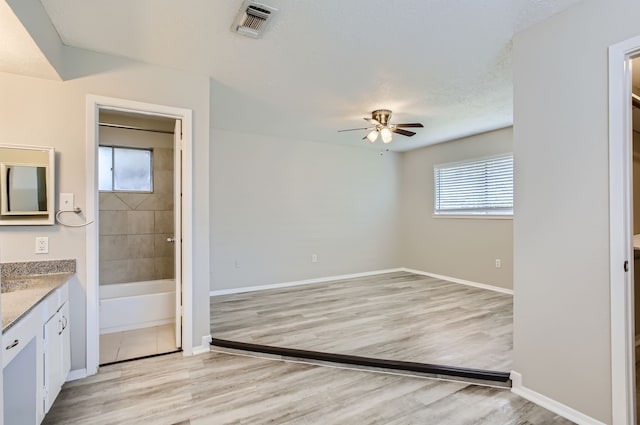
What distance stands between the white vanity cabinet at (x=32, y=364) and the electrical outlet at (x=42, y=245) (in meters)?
0.49

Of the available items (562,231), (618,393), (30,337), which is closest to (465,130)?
(562,231)

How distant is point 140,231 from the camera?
14.4 ft

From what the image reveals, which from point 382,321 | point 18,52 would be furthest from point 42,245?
point 382,321

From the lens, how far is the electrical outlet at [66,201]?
239 cm

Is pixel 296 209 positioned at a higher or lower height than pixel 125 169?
lower

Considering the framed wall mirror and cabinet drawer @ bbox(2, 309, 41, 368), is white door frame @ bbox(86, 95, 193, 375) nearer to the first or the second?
the framed wall mirror

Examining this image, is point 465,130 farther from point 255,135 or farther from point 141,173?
point 141,173

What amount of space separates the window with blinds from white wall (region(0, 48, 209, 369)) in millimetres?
4476

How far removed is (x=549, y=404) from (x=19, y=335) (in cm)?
308

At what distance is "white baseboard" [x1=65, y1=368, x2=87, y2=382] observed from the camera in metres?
2.40

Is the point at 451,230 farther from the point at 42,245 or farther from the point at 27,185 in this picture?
the point at 27,185

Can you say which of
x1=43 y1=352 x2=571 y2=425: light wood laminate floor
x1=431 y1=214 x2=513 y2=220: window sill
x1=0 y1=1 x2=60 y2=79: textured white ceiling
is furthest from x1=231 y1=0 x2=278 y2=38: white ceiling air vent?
x1=431 y1=214 x2=513 y2=220: window sill

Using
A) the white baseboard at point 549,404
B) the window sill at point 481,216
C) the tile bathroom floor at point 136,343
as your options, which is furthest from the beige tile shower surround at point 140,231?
the window sill at point 481,216

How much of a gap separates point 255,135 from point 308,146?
97cm
